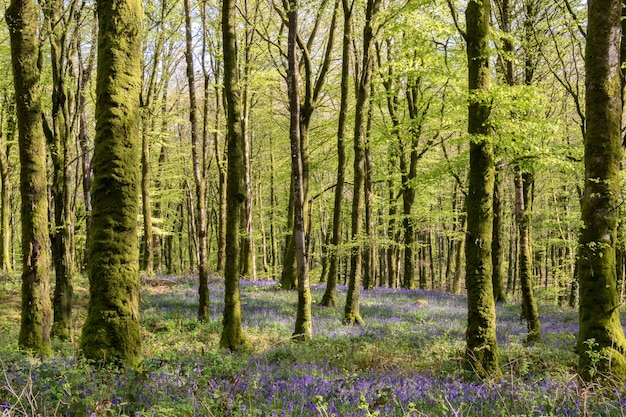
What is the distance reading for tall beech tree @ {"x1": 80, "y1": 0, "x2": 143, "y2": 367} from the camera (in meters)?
4.57

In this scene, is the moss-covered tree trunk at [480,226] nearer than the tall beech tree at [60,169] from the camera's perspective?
Yes

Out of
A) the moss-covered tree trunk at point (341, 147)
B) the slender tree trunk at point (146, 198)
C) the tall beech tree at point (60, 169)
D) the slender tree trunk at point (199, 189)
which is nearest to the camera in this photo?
Result: the tall beech tree at point (60, 169)

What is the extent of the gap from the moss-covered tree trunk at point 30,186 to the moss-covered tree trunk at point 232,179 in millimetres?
3229

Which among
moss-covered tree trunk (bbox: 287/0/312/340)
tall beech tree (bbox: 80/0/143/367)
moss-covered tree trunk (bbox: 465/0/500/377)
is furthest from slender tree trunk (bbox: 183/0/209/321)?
moss-covered tree trunk (bbox: 465/0/500/377)

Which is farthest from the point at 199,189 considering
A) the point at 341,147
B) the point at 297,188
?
the point at 341,147

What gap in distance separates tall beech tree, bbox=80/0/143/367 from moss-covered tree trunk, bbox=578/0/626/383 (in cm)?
578

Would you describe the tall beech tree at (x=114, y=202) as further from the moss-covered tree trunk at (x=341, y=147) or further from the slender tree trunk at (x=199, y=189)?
the moss-covered tree trunk at (x=341, y=147)

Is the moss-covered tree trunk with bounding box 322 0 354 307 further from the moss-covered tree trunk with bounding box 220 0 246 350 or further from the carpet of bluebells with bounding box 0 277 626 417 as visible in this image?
the moss-covered tree trunk with bounding box 220 0 246 350

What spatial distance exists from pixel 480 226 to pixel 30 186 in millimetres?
7524

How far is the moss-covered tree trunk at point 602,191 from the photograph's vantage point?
19.0 feet

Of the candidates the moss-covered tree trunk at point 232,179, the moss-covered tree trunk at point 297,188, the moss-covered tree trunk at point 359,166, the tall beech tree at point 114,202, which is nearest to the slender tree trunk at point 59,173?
the moss-covered tree trunk at point 232,179

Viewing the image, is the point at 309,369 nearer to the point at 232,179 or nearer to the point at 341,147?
the point at 232,179

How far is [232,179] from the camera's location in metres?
8.82

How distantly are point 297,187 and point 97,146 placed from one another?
5.81 metres
